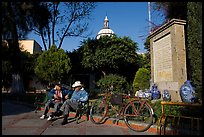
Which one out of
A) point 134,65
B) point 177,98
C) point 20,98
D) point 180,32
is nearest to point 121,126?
point 177,98

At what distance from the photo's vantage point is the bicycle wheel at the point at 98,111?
6.87 m

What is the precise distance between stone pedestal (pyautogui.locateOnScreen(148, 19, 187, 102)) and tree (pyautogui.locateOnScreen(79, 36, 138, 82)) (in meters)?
8.65

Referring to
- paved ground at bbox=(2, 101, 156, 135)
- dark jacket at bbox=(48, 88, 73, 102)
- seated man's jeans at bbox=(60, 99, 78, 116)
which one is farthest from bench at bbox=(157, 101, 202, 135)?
dark jacket at bbox=(48, 88, 73, 102)

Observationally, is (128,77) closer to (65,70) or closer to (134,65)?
(134,65)

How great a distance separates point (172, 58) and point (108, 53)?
387 inches

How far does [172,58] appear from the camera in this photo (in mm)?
8367

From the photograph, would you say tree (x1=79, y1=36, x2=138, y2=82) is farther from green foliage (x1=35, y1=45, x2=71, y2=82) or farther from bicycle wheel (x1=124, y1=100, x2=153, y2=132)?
bicycle wheel (x1=124, y1=100, x2=153, y2=132)

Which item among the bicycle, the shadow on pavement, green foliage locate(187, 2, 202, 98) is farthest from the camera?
the shadow on pavement

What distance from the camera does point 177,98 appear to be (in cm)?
809

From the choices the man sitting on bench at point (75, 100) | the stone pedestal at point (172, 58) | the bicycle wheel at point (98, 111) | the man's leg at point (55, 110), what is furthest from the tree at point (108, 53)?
the bicycle wheel at point (98, 111)

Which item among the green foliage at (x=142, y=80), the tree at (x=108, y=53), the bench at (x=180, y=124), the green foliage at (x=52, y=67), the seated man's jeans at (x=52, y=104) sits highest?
the tree at (x=108, y=53)

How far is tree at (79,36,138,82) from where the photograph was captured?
1798cm

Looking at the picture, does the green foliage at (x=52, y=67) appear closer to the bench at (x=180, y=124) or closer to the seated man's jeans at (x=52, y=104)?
the seated man's jeans at (x=52, y=104)

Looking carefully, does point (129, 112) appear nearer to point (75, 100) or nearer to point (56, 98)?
point (75, 100)
